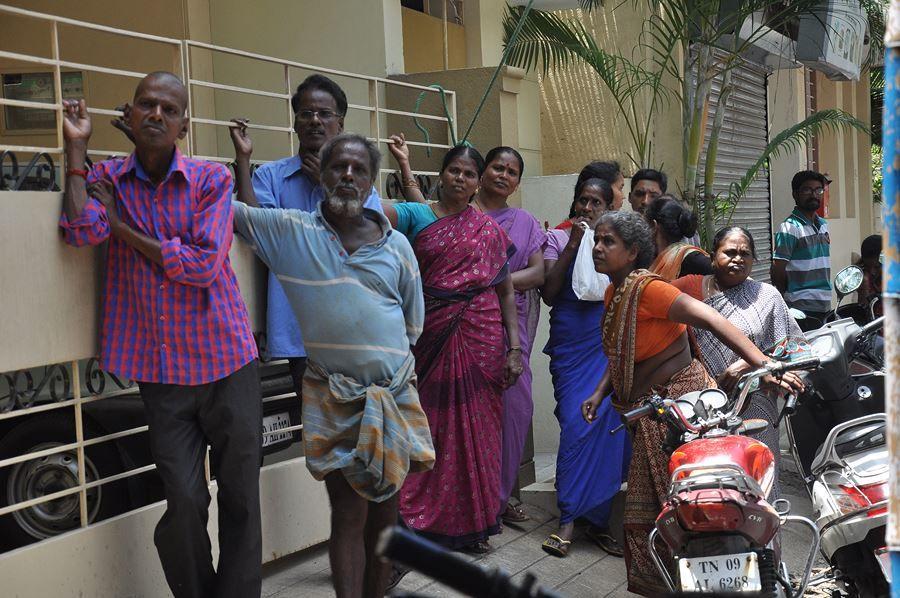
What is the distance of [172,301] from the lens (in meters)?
3.80

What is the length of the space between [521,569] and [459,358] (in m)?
1.07

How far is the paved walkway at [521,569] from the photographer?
490 cm

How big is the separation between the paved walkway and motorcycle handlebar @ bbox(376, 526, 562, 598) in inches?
142

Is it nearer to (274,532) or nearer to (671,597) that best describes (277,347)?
(274,532)

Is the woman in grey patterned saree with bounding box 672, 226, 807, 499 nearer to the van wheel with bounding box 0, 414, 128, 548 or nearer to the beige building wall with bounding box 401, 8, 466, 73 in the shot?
the van wheel with bounding box 0, 414, 128, 548

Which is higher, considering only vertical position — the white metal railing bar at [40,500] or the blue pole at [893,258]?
the blue pole at [893,258]

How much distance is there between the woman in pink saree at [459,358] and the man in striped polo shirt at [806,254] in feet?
11.8

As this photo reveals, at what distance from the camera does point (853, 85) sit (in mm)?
19844

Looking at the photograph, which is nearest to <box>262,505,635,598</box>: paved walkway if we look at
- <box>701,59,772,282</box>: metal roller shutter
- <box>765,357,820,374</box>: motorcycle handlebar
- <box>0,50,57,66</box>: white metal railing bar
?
<box>765,357,820,374</box>: motorcycle handlebar

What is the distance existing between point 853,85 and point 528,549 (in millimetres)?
16522

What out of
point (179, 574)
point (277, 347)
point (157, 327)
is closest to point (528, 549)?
point (277, 347)

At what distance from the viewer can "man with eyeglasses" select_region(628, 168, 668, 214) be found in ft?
21.9

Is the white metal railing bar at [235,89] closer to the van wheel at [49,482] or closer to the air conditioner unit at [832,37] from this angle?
the van wheel at [49,482]

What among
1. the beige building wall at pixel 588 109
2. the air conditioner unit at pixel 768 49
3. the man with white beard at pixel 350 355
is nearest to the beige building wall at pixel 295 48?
the beige building wall at pixel 588 109
